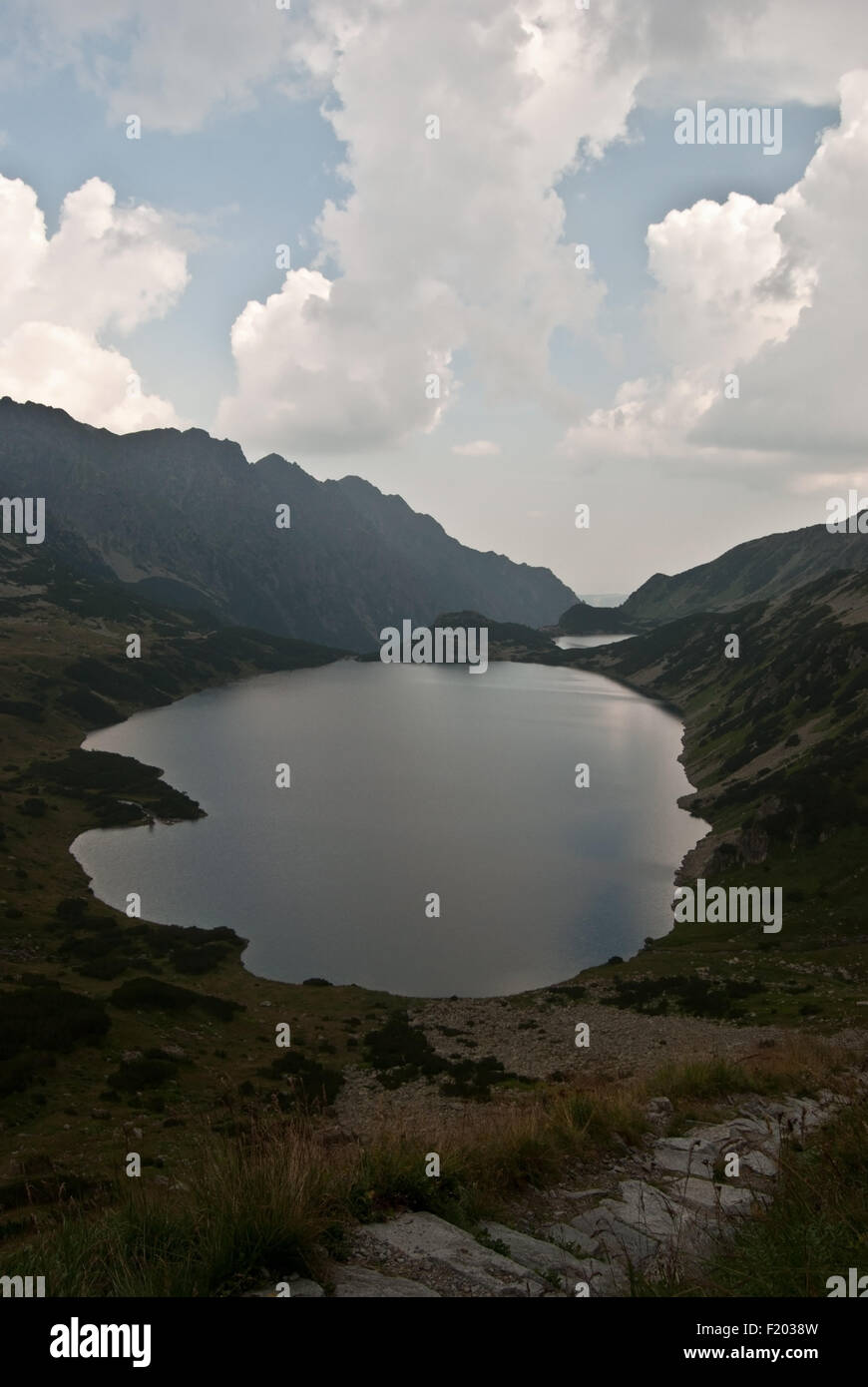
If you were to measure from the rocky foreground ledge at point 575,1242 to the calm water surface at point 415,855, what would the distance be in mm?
48746

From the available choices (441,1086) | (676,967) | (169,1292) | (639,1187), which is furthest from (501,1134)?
(676,967)

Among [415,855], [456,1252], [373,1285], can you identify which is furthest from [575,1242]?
[415,855]

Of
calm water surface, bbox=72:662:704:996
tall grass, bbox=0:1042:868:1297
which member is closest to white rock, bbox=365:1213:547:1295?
tall grass, bbox=0:1042:868:1297

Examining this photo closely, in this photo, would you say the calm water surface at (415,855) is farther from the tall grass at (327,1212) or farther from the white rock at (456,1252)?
the white rock at (456,1252)

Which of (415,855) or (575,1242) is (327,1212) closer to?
(575,1242)

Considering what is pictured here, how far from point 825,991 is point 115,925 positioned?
179 ft

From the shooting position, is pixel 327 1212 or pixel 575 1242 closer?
pixel 327 1212

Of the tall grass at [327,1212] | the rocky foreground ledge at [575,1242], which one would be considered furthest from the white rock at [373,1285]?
the tall grass at [327,1212]

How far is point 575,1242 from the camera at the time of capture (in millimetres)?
7441

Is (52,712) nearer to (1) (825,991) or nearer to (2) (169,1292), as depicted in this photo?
(1) (825,991)

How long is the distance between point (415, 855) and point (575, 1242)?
76120mm

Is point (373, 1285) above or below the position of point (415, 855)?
above

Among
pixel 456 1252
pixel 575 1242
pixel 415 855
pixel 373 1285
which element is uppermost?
pixel 373 1285

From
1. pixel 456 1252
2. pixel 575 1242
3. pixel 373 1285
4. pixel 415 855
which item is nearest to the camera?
pixel 373 1285
